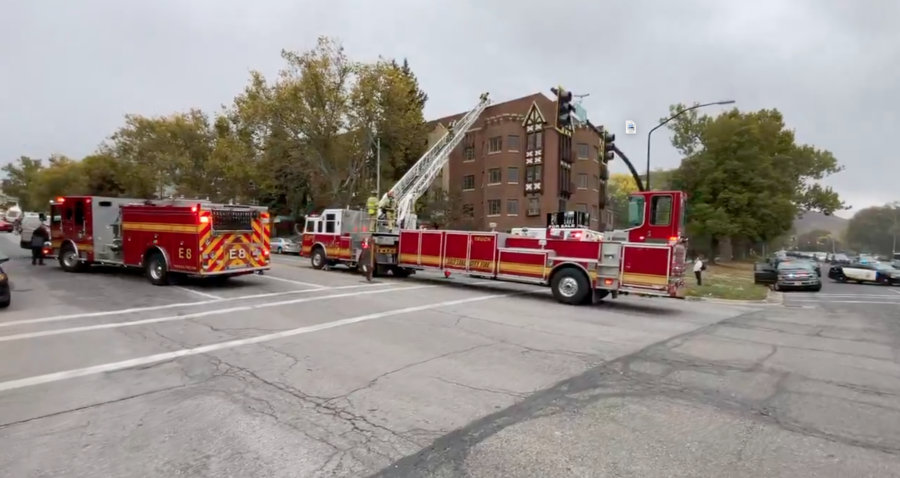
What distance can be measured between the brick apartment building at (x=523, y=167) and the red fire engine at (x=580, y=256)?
31994 millimetres

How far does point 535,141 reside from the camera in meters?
48.3

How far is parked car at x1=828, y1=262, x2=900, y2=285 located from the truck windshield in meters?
23.8

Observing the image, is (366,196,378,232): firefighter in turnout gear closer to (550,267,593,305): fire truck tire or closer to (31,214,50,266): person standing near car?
(550,267,593,305): fire truck tire

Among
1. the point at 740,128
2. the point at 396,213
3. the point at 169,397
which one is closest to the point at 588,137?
the point at 740,128

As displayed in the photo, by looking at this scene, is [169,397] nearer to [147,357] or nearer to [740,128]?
[147,357]

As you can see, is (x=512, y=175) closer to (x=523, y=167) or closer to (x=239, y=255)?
(x=523, y=167)

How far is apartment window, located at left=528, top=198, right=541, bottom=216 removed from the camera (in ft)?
156

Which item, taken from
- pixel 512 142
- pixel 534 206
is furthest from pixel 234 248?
pixel 512 142

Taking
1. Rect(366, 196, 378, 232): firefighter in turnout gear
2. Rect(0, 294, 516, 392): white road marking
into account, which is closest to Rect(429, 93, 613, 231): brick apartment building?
Rect(366, 196, 378, 232): firefighter in turnout gear

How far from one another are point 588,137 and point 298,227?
29965 millimetres

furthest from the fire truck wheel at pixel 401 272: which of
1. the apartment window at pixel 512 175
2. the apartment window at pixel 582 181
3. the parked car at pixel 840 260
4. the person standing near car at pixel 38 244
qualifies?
the apartment window at pixel 582 181

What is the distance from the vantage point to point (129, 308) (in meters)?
Result: 10.6

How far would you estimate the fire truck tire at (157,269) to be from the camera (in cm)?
1386

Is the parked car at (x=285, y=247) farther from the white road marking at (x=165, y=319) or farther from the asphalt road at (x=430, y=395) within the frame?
the asphalt road at (x=430, y=395)
